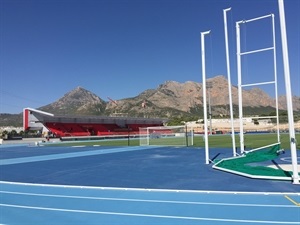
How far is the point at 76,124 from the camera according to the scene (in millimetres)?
71812

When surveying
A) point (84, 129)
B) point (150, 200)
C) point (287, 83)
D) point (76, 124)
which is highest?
point (76, 124)

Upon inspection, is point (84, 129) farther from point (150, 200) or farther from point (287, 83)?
point (150, 200)

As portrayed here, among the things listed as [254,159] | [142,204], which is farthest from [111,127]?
[142,204]

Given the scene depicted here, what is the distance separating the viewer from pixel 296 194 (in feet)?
27.3

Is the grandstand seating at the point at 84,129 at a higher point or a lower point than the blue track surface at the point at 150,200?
higher

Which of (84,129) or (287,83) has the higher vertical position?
(287,83)

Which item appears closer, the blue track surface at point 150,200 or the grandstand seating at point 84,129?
the blue track surface at point 150,200

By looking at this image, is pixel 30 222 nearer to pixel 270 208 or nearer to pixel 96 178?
pixel 270 208

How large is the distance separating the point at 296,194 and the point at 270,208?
68.4 inches

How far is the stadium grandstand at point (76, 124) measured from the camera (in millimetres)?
63188

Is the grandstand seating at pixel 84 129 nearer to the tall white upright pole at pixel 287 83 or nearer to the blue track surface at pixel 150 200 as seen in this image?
the blue track surface at pixel 150 200

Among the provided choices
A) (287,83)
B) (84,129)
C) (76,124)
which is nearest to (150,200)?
(287,83)

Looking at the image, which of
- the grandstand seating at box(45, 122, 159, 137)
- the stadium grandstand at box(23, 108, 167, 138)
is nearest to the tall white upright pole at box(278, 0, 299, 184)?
the stadium grandstand at box(23, 108, 167, 138)

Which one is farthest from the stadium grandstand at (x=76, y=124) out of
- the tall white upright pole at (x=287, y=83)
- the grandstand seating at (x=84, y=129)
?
the tall white upright pole at (x=287, y=83)
